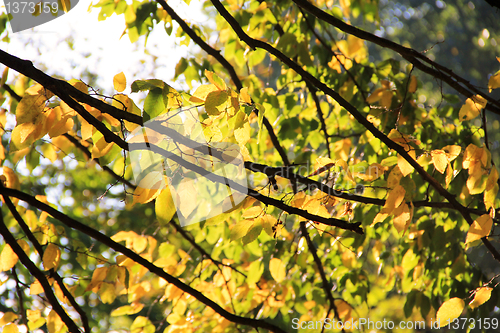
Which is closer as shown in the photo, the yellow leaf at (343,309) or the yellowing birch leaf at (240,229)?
the yellowing birch leaf at (240,229)

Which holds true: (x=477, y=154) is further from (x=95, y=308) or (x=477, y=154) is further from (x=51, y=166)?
(x=95, y=308)

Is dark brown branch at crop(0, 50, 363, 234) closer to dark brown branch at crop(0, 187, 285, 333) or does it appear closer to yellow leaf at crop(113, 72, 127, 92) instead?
yellow leaf at crop(113, 72, 127, 92)

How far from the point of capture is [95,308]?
17.0 ft

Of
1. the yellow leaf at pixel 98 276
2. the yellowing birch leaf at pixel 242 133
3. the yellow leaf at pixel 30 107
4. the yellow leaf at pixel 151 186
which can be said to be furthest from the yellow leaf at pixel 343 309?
the yellow leaf at pixel 30 107

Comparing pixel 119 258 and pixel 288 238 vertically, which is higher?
pixel 288 238

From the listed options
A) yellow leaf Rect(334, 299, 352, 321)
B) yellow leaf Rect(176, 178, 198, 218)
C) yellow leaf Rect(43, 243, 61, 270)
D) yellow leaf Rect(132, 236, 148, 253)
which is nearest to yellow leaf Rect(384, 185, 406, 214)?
yellow leaf Rect(176, 178, 198, 218)

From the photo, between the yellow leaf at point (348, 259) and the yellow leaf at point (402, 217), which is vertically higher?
the yellow leaf at point (348, 259)

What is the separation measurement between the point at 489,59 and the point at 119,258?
14.5m

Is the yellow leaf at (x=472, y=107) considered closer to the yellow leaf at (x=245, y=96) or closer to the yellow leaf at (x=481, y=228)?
the yellow leaf at (x=481, y=228)

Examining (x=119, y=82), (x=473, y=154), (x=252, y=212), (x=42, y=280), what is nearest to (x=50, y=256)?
(x=42, y=280)

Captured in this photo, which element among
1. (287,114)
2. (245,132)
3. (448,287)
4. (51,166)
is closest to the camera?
(245,132)

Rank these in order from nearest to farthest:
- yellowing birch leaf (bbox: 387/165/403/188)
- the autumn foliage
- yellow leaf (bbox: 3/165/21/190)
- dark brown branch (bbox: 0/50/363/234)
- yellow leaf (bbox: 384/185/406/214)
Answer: dark brown branch (bbox: 0/50/363/234) → the autumn foliage → yellow leaf (bbox: 384/185/406/214) → yellowing birch leaf (bbox: 387/165/403/188) → yellow leaf (bbox: 3/165/21/190)

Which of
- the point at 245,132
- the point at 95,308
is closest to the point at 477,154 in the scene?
the point at 245,132

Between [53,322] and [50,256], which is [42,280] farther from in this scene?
[53,322]
